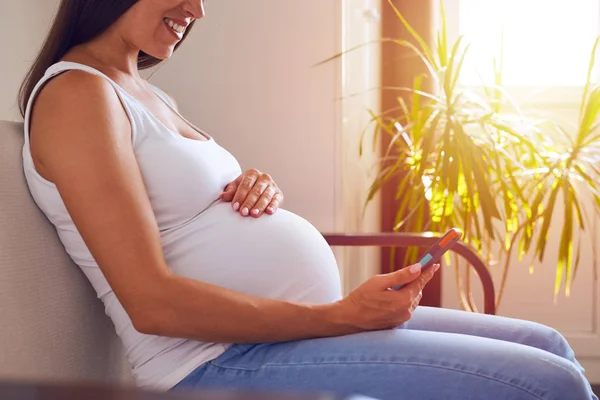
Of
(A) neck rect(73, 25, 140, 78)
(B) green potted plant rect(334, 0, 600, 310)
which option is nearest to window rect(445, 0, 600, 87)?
(B) green potted plant rect(334, 0, 600, 310)

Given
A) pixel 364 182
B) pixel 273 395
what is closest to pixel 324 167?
pixel 364 182

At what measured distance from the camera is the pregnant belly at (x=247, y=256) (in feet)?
3.46

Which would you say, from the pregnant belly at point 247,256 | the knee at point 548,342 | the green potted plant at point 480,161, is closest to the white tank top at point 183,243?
the pregnant belly at point 247,256

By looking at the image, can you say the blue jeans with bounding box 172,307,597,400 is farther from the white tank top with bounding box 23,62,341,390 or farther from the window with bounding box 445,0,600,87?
the window with bounding box 445,0,600,87

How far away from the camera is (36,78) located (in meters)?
1.19

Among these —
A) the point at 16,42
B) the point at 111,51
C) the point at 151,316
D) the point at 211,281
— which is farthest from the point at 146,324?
the point at 16,42

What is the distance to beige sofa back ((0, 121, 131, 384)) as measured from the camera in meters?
0.90

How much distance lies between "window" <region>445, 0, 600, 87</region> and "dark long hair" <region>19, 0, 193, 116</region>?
1.65 meters

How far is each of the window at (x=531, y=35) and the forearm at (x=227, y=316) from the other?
1800mm

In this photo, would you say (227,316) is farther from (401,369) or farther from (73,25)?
(73,25)

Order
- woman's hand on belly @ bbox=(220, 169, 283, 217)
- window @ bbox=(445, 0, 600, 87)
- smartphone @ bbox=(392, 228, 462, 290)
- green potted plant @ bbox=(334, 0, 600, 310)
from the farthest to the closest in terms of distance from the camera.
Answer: window @ bbox=(445, 0, 600, 87)
green potted plant @ bbox=(334, 0, 600, 310)
woman's hand on belly @ bbox=(220, 169, 283, 217)
smartphone @ bbox=(392, 228, 462, 290)

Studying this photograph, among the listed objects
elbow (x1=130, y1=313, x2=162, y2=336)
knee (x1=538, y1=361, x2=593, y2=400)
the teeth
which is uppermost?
the teeth

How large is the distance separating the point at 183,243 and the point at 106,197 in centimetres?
17

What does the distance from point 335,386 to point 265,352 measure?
0.37 ft
